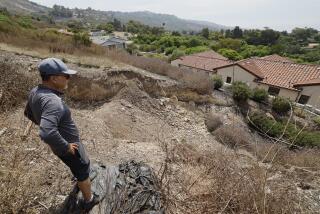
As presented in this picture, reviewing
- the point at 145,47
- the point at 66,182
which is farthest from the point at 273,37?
the point at 66,182

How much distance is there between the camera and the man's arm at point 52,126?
6.88 ft

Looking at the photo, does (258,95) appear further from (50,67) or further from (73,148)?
(50,67)

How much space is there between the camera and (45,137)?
2.09 metres

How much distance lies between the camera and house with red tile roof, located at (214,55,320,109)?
17594 millimetres

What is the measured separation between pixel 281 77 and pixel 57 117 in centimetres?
1993

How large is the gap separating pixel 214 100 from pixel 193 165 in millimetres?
8248

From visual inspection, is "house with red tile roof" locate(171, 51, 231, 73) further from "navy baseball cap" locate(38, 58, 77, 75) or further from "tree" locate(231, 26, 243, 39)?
"tree" locate(231, 26, 243, 39)

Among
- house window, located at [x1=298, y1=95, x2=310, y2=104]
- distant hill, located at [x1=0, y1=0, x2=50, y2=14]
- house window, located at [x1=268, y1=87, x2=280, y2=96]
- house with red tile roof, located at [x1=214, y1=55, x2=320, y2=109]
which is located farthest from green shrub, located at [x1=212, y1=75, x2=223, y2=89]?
distant hill, located at [x1=0, y1=0, x2=50, y2=14]

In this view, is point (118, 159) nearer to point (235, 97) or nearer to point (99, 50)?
point (235, 97)

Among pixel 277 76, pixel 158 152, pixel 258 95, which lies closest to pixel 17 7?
pixel 277 76

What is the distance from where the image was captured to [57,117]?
2.19m

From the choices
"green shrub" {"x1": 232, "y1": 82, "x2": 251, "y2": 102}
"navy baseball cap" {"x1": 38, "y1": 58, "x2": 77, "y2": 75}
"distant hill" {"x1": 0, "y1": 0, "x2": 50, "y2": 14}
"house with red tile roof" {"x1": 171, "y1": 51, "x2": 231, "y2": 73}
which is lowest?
"green shrub" {"x1": 232, "y1": 82, "x2": 251, "y2": 102}

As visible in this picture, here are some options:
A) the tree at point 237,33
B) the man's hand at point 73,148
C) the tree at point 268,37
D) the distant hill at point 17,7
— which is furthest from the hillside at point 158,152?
the distant hill at point 17,7

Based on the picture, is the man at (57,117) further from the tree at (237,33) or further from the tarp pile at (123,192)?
the tree at (237,33)
